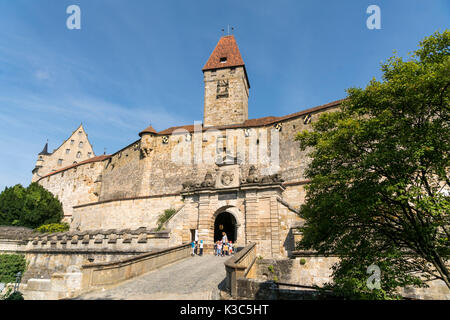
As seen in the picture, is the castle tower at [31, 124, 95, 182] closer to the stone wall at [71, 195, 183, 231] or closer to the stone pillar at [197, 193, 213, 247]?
the stone wall at [71, 195, 183, 231]

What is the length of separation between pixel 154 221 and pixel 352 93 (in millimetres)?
22454

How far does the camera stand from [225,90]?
42.6 meters

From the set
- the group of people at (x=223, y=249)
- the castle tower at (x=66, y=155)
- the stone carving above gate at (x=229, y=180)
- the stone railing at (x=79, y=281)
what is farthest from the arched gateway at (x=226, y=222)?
the castle tower at (x=66, y=155)

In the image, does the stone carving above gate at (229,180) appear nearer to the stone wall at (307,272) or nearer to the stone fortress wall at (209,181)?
the stone fortress wall at (209,181)

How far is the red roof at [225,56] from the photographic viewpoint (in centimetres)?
4409

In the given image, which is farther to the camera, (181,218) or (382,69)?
(181,218)

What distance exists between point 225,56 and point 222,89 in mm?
6864

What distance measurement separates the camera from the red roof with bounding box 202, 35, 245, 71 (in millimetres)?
44088

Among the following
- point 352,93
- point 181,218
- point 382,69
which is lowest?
point 181,218

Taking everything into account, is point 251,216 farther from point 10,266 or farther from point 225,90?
point 225,90

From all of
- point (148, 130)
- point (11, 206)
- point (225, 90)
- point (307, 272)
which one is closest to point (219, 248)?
point (307, 272)
